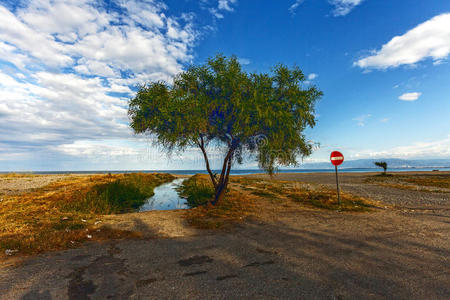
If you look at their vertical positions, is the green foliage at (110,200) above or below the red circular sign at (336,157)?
below

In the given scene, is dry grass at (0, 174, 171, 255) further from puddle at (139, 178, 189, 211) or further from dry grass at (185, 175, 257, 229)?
puddle at (139, 178, 189, 211)

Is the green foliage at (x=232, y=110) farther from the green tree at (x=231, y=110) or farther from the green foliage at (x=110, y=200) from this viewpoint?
the green foliage at (x=110, y=200)

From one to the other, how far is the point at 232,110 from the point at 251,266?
29.3ft

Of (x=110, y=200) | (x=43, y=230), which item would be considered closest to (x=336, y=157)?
(x=43, y=230)

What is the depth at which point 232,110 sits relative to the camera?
1253 cm

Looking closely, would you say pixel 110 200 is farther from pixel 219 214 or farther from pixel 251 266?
pixel 251 266

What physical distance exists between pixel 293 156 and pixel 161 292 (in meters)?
11.8

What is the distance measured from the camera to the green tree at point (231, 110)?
467 inches

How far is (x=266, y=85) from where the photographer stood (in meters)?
12.8

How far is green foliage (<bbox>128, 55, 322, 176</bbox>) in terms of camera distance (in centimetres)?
1185

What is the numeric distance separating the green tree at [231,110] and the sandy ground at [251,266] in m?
5.48

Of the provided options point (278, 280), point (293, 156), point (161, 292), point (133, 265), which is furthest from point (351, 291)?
point (293, 156)

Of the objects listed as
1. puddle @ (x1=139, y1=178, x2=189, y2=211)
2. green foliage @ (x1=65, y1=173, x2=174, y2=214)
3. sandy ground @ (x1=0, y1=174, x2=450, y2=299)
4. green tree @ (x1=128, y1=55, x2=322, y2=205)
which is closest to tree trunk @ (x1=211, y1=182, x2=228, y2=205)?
green tree @ (x1=128, y1=55, x2=322, y2=205)

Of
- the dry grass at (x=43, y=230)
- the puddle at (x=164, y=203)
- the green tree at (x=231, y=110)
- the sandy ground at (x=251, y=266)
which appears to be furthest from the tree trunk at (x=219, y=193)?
the dry grass at (x=43, y=230)
